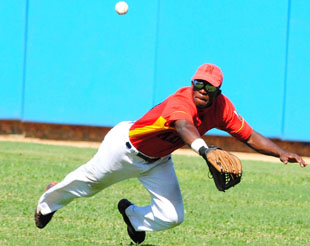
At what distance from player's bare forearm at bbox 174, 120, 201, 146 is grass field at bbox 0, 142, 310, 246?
165 cm

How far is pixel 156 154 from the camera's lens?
5.89 metres

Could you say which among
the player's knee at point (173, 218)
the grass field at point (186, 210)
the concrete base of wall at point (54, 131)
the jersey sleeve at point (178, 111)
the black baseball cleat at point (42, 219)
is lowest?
the concrete base of wall at point (54, 131)

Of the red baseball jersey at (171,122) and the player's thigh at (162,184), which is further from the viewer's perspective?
the player's thigh at (162,184)

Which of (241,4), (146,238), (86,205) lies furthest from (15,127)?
(146,238)

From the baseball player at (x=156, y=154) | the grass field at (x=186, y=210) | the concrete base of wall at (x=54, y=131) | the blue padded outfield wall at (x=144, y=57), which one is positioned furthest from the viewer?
the concrete base of wall at (x=54, y=131)

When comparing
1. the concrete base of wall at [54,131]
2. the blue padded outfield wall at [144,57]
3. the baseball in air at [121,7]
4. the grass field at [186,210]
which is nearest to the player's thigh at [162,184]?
the grass field at [186,210]

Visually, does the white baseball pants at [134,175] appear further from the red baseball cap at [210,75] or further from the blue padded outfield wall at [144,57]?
the blue padded outfield wall at [144,57]

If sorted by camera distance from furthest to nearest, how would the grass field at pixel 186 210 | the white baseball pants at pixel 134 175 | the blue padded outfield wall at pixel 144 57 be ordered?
1. the blue padded outfield wall at pixel 144 57
2. the grass field at pixel 186 210
3. the white baseball pants at pixel 134 175

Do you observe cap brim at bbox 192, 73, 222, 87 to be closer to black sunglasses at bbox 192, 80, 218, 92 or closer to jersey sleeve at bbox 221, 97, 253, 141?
black sunglasses at bbox 192, 80, 218, 92

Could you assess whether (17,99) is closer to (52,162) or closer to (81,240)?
(52,162)

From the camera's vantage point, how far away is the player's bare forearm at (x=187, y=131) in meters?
5.05

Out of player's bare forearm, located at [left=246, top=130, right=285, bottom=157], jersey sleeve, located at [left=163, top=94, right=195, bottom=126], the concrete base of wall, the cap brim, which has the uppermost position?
the cap brim

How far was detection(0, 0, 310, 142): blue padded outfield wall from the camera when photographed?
49.1 ft

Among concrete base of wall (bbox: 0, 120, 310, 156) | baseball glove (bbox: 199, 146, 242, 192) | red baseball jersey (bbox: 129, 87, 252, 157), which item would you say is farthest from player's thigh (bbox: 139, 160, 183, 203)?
concrete base of wall (bbox: 0, 120, 310, 156)
